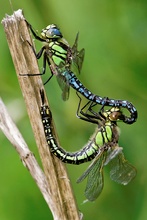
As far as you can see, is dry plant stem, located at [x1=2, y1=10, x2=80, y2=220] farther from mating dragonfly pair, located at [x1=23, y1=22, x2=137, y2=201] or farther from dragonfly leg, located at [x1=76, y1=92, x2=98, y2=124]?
dragonfly leg, located at [x1=76, y1=92, x2=98, y2=124]

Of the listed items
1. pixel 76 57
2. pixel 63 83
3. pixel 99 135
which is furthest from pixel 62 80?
pixel 99 135

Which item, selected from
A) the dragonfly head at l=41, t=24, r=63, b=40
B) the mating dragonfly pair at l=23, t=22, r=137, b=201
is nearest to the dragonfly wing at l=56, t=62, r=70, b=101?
the mating dragonfly pair at l=23, t=22, r=137, b=201

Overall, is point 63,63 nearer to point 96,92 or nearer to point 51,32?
point 51,32

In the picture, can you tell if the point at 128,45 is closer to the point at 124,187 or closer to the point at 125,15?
the point at 125,15

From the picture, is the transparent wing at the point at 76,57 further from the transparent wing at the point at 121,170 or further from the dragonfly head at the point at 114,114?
the transparent wing at the point at 121,170

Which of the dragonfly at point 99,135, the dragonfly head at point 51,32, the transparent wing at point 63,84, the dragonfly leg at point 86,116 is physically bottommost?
the dragonfly at point 99,135

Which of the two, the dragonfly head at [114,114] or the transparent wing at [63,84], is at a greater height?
the transparent wing at [63,84]

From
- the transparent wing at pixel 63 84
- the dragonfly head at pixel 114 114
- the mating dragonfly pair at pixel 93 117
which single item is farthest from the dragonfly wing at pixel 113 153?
the transparent wing at pixel 63 84

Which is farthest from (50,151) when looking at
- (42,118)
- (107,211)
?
(107,211)
